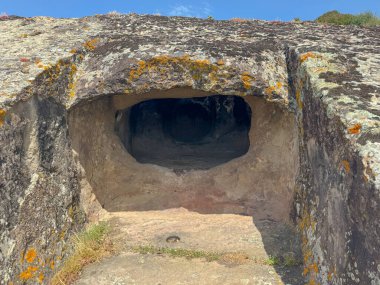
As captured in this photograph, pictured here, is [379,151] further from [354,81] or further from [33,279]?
[33,279]

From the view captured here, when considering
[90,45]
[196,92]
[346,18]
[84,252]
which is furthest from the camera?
A: [346,18]

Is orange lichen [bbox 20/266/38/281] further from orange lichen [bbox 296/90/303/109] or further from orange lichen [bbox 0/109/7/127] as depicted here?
orange lichen [bbox 296/90/303/109]

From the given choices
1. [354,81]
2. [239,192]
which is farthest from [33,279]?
[354,81]

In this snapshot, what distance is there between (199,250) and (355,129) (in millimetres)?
2289

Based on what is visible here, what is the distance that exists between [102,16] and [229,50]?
255cm

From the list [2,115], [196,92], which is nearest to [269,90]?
[196,92]

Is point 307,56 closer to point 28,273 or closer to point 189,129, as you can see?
point 28,273

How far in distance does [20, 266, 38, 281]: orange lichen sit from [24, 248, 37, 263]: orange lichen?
7cm

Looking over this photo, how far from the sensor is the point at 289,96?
3.83 metres

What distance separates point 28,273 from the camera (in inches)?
119

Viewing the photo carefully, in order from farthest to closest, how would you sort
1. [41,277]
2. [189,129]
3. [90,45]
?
1. [189,129]
2. [90,45]
3. [41,277]

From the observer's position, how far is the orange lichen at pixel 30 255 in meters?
3.05

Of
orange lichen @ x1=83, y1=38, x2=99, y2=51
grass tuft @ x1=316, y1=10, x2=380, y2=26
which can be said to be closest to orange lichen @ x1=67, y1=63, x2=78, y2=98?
orange lichen @ x1=83, y1=38, x2=99, y2=51

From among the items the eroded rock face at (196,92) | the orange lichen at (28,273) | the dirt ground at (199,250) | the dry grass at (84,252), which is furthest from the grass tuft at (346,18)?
the orange lichen at (28,273)
